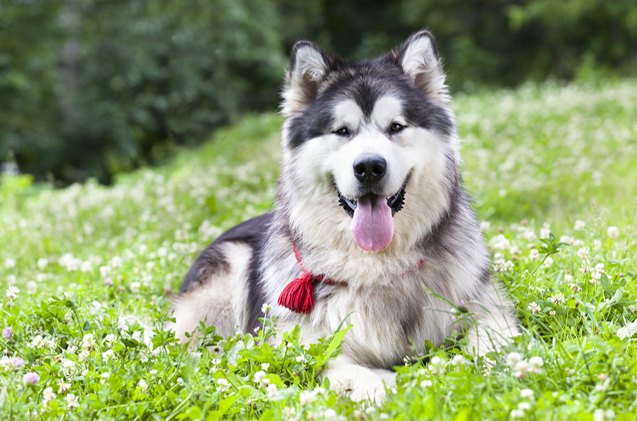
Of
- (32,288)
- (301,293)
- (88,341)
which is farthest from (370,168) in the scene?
(32,288)

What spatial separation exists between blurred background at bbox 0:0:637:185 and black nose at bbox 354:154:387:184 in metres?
12.3

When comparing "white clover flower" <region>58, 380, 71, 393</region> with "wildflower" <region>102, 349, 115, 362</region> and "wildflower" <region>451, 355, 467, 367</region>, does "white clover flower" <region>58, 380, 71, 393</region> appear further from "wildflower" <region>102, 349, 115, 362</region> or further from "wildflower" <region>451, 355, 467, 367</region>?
"wildflower" <region>451, 355, 467, 367</region>

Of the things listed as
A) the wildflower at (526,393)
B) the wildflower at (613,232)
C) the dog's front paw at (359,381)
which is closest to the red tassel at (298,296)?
the dog's front paw at (359,381)

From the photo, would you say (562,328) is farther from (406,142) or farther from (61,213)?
(61,213)

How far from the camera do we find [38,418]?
2654mm

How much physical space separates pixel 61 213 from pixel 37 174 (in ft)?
32.3

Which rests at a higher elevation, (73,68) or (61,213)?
(73,68)

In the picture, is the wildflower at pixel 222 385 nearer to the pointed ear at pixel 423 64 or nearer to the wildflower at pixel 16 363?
the wildflower at pixel 16 363

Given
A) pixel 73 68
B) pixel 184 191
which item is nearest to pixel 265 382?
pixel 184 191

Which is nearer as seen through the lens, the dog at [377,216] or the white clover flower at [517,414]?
the white clover flower at [517,414]

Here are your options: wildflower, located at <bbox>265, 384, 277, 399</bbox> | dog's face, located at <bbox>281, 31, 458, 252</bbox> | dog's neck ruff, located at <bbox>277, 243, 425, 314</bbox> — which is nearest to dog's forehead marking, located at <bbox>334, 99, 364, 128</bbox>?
dog's face, located at <bbox>281, 31, 458, 252</bbox>

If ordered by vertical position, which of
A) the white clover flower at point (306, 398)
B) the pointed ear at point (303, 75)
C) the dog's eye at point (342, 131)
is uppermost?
the pointed ear at point (303, 75)

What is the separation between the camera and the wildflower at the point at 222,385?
9.23 feet

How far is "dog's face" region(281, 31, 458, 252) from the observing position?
3.33 m
